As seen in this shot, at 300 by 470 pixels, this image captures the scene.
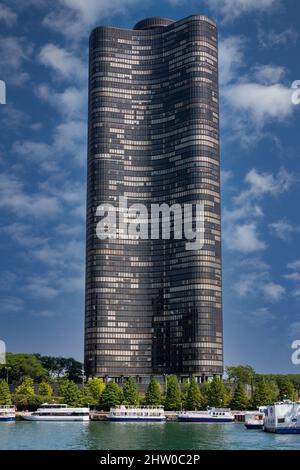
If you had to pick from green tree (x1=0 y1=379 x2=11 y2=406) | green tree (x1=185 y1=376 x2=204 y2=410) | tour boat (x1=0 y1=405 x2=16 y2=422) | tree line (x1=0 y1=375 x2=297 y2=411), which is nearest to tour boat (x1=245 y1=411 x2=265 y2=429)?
tree line (x1=0 y1=375 x2=297 y2=411)

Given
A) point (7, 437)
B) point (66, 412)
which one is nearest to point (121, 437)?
point (7, 437)

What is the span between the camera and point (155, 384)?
179125 millimetres

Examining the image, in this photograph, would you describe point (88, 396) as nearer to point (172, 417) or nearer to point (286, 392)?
point (172, 417)

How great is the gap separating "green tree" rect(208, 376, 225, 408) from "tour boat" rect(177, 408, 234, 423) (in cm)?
1436

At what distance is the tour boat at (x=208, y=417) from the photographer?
152 meters

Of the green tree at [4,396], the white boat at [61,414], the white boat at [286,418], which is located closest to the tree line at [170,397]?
the green tree at [4,396]

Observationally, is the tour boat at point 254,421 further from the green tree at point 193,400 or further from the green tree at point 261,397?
the green tree at point 193,400

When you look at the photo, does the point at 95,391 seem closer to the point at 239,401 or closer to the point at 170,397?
the point at 170,397

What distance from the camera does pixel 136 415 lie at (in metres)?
154

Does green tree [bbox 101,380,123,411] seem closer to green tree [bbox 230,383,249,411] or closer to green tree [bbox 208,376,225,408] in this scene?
green tree [bbox 208,376,225,408]

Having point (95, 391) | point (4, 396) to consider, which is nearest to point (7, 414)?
point (4, 396)

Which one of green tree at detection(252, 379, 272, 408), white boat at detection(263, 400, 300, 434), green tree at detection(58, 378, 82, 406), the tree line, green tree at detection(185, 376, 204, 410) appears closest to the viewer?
white boat at detection(263, 400, 300, 434)

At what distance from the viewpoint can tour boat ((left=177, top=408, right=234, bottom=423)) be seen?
15250 centimetres

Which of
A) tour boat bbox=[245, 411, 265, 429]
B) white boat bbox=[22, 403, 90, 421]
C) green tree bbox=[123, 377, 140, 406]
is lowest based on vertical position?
white boat bbox=[22, 403, 90, 421]
